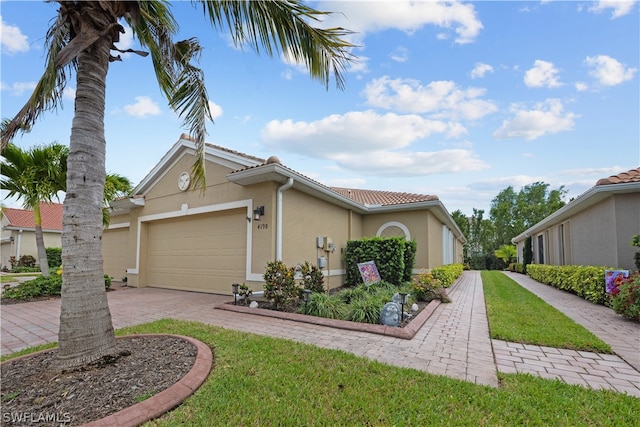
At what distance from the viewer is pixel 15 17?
478 cm

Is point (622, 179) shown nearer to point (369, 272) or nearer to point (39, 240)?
point (369, 272)

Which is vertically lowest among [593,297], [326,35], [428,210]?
[593,297]

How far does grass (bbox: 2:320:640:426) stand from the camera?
2.68m

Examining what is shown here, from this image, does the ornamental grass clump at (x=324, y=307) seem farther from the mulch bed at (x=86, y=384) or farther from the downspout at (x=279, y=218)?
the mulch bed at (x=86, y=384)

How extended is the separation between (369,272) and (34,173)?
11.6 meters

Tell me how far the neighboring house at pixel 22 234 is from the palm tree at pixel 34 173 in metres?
18.3

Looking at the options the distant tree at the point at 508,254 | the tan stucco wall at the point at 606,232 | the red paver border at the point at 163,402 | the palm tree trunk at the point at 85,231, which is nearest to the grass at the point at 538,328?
the tan stucco wall at the point at 606,232

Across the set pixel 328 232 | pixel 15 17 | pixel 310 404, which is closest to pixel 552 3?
pixel 328 232

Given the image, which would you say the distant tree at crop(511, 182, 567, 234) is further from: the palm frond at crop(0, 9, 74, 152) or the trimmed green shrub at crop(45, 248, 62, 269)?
the trimmed green shrub at crop(45, 248, 62, 269)

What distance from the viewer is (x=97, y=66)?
3.85 metres

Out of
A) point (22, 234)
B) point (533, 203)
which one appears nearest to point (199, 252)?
point (22, 234)

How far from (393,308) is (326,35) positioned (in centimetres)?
504

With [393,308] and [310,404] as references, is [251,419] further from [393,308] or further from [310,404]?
[393,308]

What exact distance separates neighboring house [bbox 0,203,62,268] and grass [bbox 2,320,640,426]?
2950 cm
